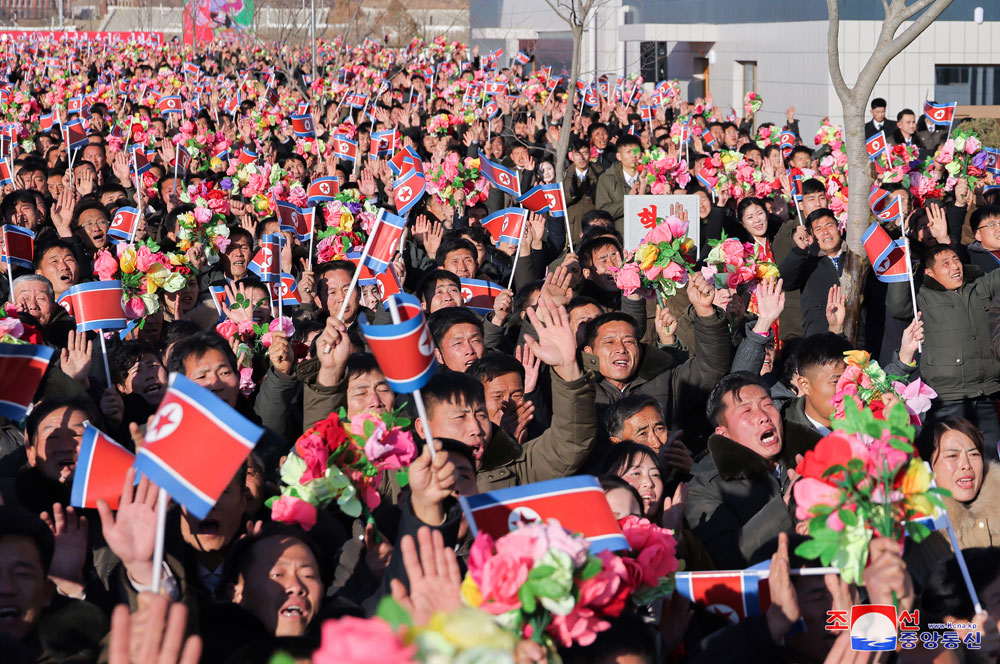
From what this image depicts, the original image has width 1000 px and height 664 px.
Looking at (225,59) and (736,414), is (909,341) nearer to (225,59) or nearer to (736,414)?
(736,414)

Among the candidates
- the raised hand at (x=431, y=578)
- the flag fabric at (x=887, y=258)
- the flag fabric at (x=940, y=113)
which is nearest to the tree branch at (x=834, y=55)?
the flag fabric at (x=887, y=258)

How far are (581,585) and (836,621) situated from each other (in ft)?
3.06

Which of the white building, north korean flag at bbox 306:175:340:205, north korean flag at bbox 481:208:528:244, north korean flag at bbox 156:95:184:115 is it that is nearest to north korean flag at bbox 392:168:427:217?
north korean flag at bbox 481:208:528:244

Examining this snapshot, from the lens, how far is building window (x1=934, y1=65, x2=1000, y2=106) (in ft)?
75.6

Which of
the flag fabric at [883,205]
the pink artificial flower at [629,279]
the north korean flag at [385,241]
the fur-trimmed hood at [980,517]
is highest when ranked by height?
the flag fabric at [883,205]

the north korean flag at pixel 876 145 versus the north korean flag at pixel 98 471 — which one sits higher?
the north korean flag at pixel 876 145

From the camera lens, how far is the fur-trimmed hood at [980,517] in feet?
14.4

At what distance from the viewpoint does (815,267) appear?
28.2 ft

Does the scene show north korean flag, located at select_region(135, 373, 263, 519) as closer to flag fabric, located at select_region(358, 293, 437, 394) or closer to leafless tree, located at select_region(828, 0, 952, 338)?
flag fabric, located at select_region(358, 293, 437, 394)

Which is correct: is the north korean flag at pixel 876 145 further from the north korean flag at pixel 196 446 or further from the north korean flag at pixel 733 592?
the north korean flag at pixel 196 446

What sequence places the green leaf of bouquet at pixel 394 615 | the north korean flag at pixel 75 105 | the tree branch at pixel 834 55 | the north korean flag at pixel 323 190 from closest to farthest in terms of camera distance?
the green leaf of bouquet at pixel 394 615 < the tree branch at pixel 834 55 < the north korean flag at pixel 323 190 < the north korean flag at pixel 75 105

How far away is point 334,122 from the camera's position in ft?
67.2

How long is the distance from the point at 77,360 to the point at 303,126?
12.6 m

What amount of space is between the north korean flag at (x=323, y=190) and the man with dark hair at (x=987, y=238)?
498cm
